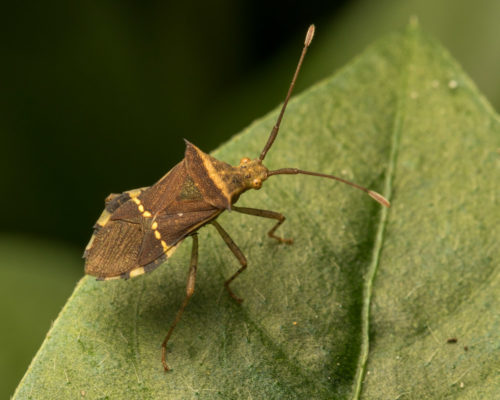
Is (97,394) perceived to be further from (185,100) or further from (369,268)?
(185,100)

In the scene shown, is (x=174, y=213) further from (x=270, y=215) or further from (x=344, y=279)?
(x=344, y=279)

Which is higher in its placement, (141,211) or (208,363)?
(141,211)

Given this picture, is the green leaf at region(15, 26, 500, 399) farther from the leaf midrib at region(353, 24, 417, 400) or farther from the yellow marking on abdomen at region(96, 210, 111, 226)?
the yellow marking on abdomen at region(96, 210, 111, 226)

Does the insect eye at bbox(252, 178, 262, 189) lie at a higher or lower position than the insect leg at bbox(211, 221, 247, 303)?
higher

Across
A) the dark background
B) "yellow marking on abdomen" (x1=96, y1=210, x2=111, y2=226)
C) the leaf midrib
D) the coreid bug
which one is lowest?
the leaf midrib

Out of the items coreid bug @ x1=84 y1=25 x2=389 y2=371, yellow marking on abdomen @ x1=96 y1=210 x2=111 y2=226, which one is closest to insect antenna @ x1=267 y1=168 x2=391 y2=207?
coreid bug @ x1=84 y1=25 x2=389 y2=371

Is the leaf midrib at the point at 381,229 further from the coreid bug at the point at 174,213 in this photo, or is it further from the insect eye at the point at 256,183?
the insect eye at the point at 256,183

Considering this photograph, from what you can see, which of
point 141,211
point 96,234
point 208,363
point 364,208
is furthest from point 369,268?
point 96,234

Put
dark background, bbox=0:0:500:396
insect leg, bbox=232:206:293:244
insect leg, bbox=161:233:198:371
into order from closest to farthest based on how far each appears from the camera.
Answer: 1. insect leg, bbox=161:233:198:371
2. insect leg, bbox=232:206:293:244
3. dark background, bbox=0:0:500:396
